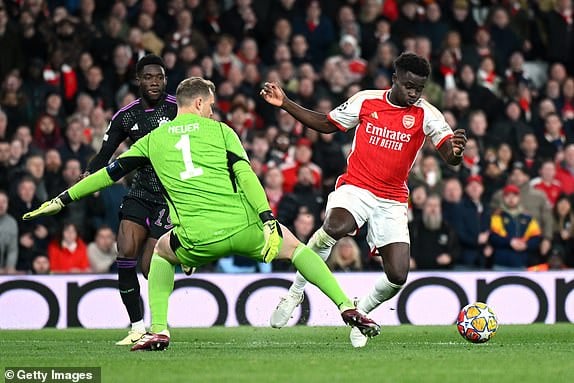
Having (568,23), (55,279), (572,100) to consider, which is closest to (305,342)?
(55,279)

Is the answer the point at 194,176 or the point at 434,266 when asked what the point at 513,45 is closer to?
the point at 434,266

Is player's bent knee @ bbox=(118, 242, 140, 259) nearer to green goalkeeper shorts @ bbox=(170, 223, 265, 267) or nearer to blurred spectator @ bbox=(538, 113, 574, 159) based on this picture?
green goalkeeper shorts @ bbox=(170, 223, 265, 267)

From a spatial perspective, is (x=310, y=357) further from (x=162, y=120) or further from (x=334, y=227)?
(x=162, y=120)

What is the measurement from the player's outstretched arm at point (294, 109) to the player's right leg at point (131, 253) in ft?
5.26

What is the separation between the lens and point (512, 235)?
17875 millimetres

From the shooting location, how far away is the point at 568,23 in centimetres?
2203

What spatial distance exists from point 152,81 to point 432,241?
21.5 ft

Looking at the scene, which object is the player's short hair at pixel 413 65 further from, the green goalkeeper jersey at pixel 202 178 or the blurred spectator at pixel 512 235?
→ the blurred spectator at pixel 512 235

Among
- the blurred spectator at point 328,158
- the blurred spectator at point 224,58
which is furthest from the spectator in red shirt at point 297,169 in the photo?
the blurred spectator at point 224,58

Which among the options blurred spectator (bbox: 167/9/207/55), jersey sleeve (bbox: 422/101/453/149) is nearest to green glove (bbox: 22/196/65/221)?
jersey sleeve (bbox: 422/101/453/149)

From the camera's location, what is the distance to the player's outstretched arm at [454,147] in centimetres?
1109

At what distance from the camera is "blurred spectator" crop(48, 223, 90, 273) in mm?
16781

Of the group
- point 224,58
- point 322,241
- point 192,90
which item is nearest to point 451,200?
point 224,58

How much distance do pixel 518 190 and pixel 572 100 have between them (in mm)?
3217
